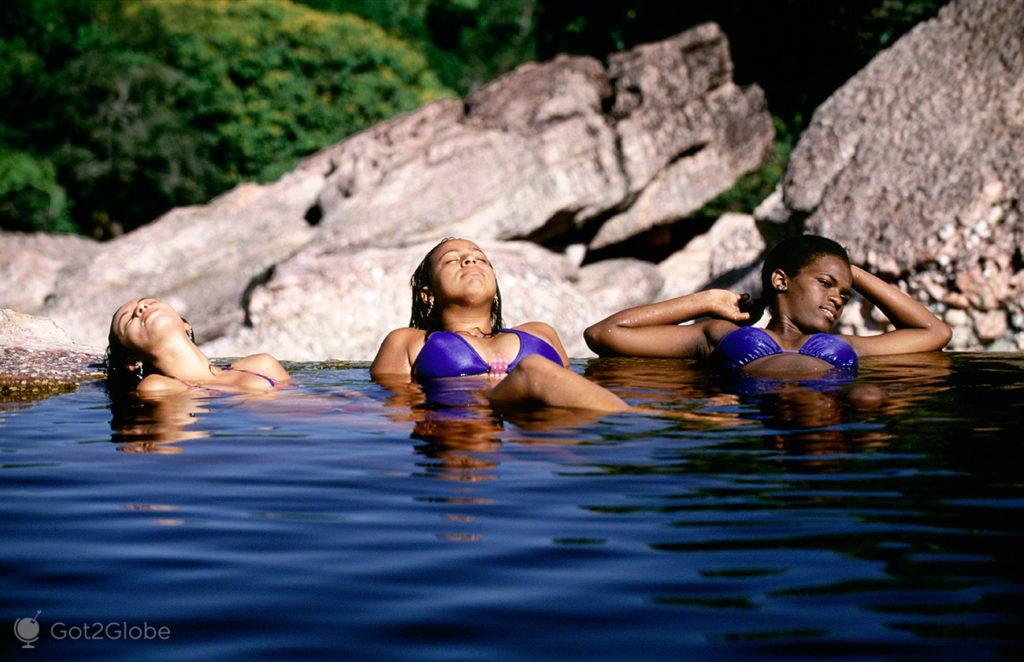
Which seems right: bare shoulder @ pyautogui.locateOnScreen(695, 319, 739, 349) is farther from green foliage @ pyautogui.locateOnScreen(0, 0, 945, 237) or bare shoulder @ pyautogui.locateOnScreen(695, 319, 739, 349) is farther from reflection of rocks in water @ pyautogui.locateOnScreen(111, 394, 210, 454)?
green foliage @ pyautogui.locateOnScreen(0, 0, 945, 237)

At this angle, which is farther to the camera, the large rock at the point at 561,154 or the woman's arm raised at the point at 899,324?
the large rock at the point at 561,154

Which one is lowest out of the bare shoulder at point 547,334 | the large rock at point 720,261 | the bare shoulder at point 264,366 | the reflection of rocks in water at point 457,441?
the reflection of rocks in water at point 457,441

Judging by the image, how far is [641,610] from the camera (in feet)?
8.93

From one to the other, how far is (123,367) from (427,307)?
1873 mm

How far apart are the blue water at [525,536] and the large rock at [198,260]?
9244 mm

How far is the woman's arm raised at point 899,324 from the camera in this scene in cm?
859

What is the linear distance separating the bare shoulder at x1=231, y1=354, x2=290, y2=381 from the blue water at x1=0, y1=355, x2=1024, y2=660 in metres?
2.14

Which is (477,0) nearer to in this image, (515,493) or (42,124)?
(42,124)

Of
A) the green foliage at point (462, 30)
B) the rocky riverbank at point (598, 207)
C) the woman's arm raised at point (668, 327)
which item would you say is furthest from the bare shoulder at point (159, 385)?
the green foliage at point (462, 30)

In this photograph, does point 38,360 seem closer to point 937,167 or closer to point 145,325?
point 145,325

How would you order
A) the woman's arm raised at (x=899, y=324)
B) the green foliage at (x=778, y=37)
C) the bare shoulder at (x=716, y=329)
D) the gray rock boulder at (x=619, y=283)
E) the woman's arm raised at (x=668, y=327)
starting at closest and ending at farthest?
1. the bare shoulder at (x=716, y=329)
2. the woman's arm raised at (x=668, y=327)
3. the woman's arm raised at (x=899, y=324)
4. the gray rock boulder at (x=619, y=283)
5. the green foliage at (x=778, y=37)

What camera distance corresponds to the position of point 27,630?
8.66 feet

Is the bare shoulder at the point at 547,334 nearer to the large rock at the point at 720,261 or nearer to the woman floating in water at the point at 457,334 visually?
the woman floating in water at the point at 457,334

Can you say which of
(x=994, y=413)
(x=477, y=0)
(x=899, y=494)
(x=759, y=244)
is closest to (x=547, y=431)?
(x=899, y=494)
